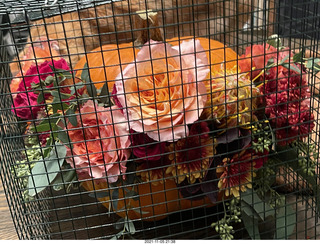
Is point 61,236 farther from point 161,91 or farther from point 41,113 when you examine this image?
point 161,91

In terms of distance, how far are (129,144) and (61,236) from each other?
0.26 meters

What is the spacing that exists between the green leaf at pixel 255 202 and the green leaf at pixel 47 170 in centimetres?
35

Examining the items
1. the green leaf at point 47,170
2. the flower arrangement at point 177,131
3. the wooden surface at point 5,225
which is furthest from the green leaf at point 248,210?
the wooden surface at point 5,225

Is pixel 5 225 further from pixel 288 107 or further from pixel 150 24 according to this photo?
pixel 288 107

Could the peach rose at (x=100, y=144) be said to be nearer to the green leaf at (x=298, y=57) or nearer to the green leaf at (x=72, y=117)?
the green leaf at (x=72, y=117)

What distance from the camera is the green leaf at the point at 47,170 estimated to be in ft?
2.17

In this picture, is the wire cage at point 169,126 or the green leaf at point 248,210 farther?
the green leaf at point 248,210

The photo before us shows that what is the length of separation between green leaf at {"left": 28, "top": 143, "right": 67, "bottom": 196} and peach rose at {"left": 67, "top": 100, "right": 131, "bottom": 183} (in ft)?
0.07

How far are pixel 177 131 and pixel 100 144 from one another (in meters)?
0.13

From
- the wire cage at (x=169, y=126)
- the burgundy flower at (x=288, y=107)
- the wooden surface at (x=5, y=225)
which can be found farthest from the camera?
the wooden surface at (x=5, y=225)

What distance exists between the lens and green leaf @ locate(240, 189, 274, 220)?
30.2 inches

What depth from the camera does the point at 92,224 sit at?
3.00ft

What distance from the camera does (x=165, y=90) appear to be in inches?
26.1

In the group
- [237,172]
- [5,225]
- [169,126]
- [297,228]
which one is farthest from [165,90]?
[5,225]
